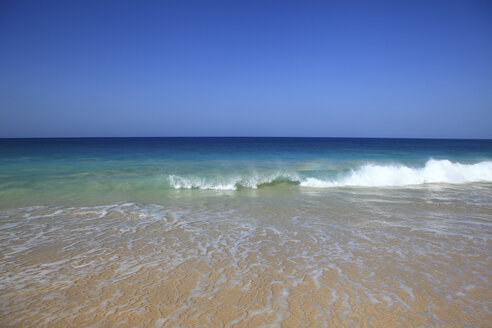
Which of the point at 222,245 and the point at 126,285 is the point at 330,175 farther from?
the point at 126,285

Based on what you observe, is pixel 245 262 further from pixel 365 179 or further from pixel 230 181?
pixel 365 179

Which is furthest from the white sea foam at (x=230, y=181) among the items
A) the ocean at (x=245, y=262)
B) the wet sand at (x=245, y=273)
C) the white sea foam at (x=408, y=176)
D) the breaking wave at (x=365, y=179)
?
the wet sand at (x=245, y=273)

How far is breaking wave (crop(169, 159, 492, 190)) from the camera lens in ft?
43.8

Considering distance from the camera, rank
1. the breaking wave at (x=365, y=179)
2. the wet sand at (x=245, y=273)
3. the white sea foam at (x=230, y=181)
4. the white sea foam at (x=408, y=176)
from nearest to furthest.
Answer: the wet sand at (x=245, y=273)
the white sea foam at (x=230, y=181)
the breaking wave at (x=365, y=179)
the white sea foam at (x=408, y=176)

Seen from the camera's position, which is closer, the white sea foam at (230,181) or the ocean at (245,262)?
the ocean at (245,262)

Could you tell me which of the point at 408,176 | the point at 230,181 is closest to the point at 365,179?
the point at 408,176

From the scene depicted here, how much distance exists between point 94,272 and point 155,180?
33.2 feet

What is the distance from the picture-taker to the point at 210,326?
2744 mm

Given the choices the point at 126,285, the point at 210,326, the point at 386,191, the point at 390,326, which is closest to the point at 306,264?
the point at 390,326

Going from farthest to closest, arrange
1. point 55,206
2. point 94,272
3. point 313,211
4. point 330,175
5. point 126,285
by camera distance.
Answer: point 330,175 < point 55,206 < point 313,211 < point 94,272 < point 126,285

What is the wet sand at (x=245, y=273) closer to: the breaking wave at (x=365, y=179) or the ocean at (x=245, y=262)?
the ocean at (x=245, y=262)

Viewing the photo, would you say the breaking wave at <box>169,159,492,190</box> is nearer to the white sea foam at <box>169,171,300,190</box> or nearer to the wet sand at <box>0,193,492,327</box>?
the white sea foam at <box>169,171,300,190</box>

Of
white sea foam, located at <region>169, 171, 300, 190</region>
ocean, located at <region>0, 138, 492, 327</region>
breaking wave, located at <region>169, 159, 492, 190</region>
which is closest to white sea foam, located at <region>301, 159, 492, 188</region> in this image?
breaking wave, located at <region>169, 159, 492, 190</region>

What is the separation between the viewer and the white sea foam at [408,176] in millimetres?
13992
